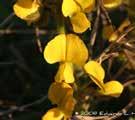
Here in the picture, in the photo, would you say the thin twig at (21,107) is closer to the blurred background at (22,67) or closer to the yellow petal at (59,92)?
the blurred background at (22,67)

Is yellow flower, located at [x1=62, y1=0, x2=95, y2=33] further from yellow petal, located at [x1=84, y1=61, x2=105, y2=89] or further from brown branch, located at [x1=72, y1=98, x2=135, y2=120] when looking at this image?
brown branch, located at [x1=72, y1=98, x2=135, y2=120]

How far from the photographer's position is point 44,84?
4.72 feet

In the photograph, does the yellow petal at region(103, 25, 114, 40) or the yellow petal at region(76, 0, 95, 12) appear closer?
the yellow petal at region(76, 0, 95, 12)

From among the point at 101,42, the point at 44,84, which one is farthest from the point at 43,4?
the point at 44,84

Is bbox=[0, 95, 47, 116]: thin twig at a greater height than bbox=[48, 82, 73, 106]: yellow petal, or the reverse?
bbox=[48, 82, 73, 106]: yellow petal

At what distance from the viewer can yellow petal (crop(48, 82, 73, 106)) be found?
96cm

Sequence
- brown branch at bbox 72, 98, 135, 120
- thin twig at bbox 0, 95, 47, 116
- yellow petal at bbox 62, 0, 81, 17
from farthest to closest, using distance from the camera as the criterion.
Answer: thin twig at bbox 0, 95, 47, 116 < brown branch at bbox 72, 98, 135, 120 < yellow petal at bbox 62, 0, 81, 17

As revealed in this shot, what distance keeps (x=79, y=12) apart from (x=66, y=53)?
3.7 inches

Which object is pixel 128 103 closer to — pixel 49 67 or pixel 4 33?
pixel 49 67

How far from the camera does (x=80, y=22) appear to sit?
905mm

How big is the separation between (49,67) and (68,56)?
0.49 m

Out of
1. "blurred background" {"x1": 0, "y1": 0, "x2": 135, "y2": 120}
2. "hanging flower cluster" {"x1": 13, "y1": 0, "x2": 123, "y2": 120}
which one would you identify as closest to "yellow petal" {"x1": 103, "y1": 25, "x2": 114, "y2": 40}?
"hanging flower cluster" {"x1": 13, "y1": 0, "x2": 123, "y2": 120}

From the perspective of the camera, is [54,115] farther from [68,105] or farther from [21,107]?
[21,107]

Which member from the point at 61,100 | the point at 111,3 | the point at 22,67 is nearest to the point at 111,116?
the point at 61,100
